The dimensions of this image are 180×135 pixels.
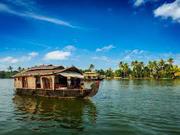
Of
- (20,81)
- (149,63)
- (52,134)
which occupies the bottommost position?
(52,134)

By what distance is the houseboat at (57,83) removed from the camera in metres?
29.9

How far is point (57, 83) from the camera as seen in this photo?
109ft

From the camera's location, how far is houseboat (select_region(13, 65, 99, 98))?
2988 cm

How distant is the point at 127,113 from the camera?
21.4 m

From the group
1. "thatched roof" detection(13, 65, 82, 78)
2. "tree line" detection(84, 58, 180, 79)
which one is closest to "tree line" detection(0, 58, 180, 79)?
"tree line" detection(84, 58, 180, 79)

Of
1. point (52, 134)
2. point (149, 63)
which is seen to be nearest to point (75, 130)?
point (52, 134)

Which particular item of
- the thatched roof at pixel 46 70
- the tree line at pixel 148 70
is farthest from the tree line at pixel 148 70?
the thatched roof at pixel 46 70

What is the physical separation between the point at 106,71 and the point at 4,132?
155m

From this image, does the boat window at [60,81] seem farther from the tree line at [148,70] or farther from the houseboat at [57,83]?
the tree line at [148,70]

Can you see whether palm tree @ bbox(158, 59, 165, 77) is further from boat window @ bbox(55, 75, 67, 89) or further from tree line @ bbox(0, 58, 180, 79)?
boat window @ bbox(55, 75, 67, 89)

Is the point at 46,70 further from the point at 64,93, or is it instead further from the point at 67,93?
the point at 67,93

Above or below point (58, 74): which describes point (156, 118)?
below

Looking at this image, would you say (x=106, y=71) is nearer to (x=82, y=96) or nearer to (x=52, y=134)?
(x=82, y=96)

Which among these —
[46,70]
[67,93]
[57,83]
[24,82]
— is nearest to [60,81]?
[57,83]
